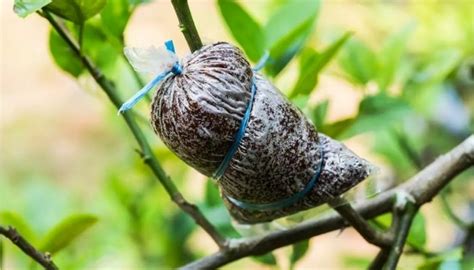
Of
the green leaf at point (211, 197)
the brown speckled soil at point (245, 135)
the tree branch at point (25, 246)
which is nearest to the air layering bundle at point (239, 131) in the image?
the brown speckled soil at point (245, 135)

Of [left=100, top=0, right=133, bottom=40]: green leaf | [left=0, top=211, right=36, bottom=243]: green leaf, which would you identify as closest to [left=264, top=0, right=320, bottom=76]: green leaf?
[left=100, top=0, right=133, bottom=40]: green leaf

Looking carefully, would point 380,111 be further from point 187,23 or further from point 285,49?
point 187,23

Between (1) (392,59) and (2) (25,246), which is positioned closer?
(2) (25,246)

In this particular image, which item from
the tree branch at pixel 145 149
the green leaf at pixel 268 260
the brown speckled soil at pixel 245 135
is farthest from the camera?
the green leaf at pixel 268 260

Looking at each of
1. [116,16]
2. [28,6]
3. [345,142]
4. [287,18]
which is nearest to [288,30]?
[287,18]

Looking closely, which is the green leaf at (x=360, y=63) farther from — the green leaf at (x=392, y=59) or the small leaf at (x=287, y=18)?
the small leaf at (x=287, y=18)

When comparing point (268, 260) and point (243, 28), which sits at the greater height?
point (243, 28)
